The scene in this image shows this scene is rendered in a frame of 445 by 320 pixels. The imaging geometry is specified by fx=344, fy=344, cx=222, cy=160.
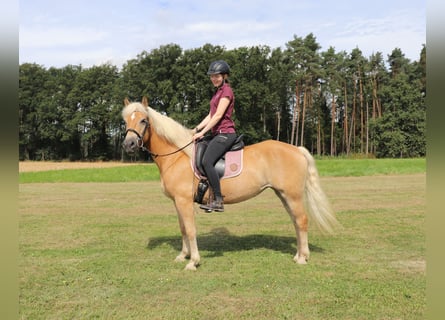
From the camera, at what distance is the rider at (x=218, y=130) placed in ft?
20.1

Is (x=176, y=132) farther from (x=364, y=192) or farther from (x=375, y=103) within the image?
(x=375, y=103)

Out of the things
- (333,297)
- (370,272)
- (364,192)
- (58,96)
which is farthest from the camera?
(58,96)

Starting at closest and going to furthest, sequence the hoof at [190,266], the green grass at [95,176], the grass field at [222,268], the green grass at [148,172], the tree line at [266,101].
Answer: the grass field at [222,268] → the hoof at [190,266] → the green grass at [95,176] → the green grass at [148,172] → the tree line at [266,101]

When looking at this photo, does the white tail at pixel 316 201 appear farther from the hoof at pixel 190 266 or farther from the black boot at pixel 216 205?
the hoof at pixel 190 266

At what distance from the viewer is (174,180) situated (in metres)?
6.33

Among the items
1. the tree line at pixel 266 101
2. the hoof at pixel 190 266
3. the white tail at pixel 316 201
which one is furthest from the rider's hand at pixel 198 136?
the tree line at pixel 266 101

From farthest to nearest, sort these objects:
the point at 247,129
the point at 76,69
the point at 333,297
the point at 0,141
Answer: the point at 76,69 < the point at 247,129 < the point at 333,297 < the point at 0,141

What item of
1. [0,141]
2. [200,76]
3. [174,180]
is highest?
[200,76]

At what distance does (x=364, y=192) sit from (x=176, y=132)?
13217 mm

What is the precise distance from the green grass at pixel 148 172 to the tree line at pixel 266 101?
23.4 meters

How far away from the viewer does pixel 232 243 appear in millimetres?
7930

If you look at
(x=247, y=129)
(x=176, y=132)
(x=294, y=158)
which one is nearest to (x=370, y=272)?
(x=294, y=158)

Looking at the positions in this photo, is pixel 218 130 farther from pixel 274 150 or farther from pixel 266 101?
pixel 266 101

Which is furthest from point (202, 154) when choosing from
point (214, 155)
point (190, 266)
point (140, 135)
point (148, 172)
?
point (148, 172)
